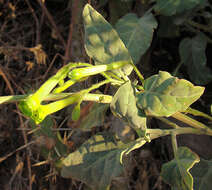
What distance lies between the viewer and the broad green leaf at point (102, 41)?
27.4 inches

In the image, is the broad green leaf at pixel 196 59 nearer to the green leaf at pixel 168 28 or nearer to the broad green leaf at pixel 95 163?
the green leaf at pixel 168 28

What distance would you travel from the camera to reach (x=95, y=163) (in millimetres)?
857

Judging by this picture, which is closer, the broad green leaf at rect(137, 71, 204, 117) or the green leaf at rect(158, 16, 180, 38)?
the broad green leaf at rect(137, 71, 204, 117)

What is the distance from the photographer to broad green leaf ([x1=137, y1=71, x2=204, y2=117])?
57 cm

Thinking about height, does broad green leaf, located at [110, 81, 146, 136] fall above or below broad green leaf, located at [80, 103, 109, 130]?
above

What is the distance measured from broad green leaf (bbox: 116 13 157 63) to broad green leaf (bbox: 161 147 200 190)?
15.1 inches

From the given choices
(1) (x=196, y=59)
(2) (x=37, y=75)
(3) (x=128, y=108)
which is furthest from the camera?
(2) (x=37, y=75)

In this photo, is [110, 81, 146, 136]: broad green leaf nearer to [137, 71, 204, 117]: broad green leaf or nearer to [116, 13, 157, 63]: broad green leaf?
[137, 71, 204, 117]: broad green leaf

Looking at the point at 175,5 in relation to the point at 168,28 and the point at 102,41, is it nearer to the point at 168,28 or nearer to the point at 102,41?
the point at 168,28

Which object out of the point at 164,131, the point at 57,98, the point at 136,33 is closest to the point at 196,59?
the point at 136,33

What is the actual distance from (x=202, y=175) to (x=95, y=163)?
0.32 m

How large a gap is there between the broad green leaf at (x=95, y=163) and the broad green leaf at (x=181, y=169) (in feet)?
0.48

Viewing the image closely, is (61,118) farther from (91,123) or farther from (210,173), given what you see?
(210,173)

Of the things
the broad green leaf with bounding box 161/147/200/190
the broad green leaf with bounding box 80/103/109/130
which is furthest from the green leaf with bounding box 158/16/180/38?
the broad green leaf with bounding box 161/147/200/190
